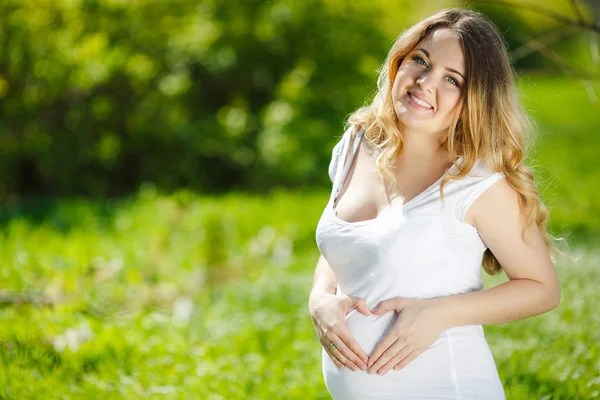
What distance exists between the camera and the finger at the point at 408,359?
6.47ft

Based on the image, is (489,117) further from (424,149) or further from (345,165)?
(345,165)

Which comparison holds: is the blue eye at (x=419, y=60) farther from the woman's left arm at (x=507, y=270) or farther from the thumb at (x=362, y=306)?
the thumb at (x=362, y=306)

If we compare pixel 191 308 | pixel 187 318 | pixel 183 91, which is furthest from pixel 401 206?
pixel 183 91

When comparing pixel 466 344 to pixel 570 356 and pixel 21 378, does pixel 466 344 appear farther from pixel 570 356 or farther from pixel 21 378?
pixel 21 378

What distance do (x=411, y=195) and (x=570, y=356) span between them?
70.1 inches

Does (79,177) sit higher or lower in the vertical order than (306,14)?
lower

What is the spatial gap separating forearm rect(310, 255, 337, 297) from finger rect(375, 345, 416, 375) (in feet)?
1.20

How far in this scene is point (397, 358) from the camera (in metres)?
1.97

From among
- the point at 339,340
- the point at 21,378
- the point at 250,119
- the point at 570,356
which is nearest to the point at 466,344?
the point at 339,340

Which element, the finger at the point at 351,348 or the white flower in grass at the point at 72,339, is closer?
the finger at the point at 351,348

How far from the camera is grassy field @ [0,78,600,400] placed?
130 inches

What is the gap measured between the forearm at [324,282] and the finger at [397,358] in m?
0.37

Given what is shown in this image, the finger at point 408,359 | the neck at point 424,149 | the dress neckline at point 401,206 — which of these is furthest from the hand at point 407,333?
the neck at point 424,149

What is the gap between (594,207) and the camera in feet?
24.3
